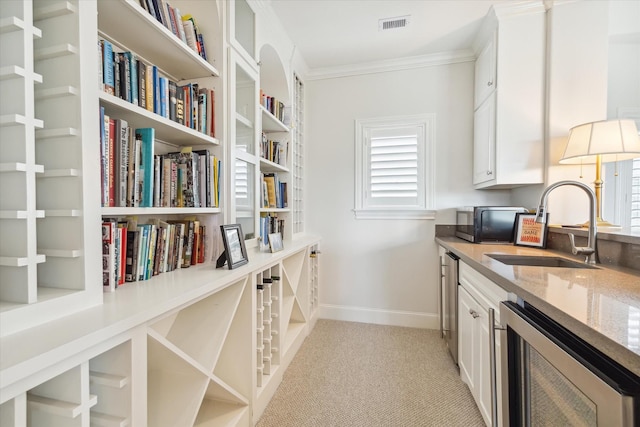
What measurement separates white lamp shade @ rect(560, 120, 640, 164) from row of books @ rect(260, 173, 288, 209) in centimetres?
201

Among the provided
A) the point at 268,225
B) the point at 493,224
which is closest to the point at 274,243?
the point at 268,225

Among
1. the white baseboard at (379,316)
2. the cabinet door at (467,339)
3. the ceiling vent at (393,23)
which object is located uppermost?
the ceiling vent at (393,23)

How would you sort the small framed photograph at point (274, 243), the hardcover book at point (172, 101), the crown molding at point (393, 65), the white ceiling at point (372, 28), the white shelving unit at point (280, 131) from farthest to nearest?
the crown molding at point (393, 65), the white shelving unit at point (280, 131), the white ceiling at point (372, 28), the small framed photograph at point (274, 243), the hardcover book at point (172, 101)

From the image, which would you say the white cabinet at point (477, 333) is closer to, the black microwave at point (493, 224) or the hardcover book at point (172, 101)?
the black microwave at point (493, 224)

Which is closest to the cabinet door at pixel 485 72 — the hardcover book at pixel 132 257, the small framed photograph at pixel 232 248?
the small framed photograph at pixel 232 248

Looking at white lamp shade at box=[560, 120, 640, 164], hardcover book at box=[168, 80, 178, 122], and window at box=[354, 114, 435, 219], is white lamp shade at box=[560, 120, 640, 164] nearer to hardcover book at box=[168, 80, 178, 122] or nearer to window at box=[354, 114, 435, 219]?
window at box=[354, 114, 435, 219]

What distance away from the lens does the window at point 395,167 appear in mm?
2734

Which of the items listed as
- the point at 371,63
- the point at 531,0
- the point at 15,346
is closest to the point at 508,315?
the point at 15,346

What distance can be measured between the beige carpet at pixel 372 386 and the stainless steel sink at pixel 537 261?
2.88ft

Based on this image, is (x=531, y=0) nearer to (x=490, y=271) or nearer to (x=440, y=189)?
(x=440, y=189)

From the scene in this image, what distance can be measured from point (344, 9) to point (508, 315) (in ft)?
7.21

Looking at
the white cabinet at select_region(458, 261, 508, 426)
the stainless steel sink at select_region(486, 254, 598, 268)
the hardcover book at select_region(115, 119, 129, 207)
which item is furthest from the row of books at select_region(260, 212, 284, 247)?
the stainless steel sink at select_region(486, 254, 598, 268)

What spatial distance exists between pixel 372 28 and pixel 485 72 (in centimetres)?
101

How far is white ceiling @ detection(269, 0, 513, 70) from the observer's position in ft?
6.74
